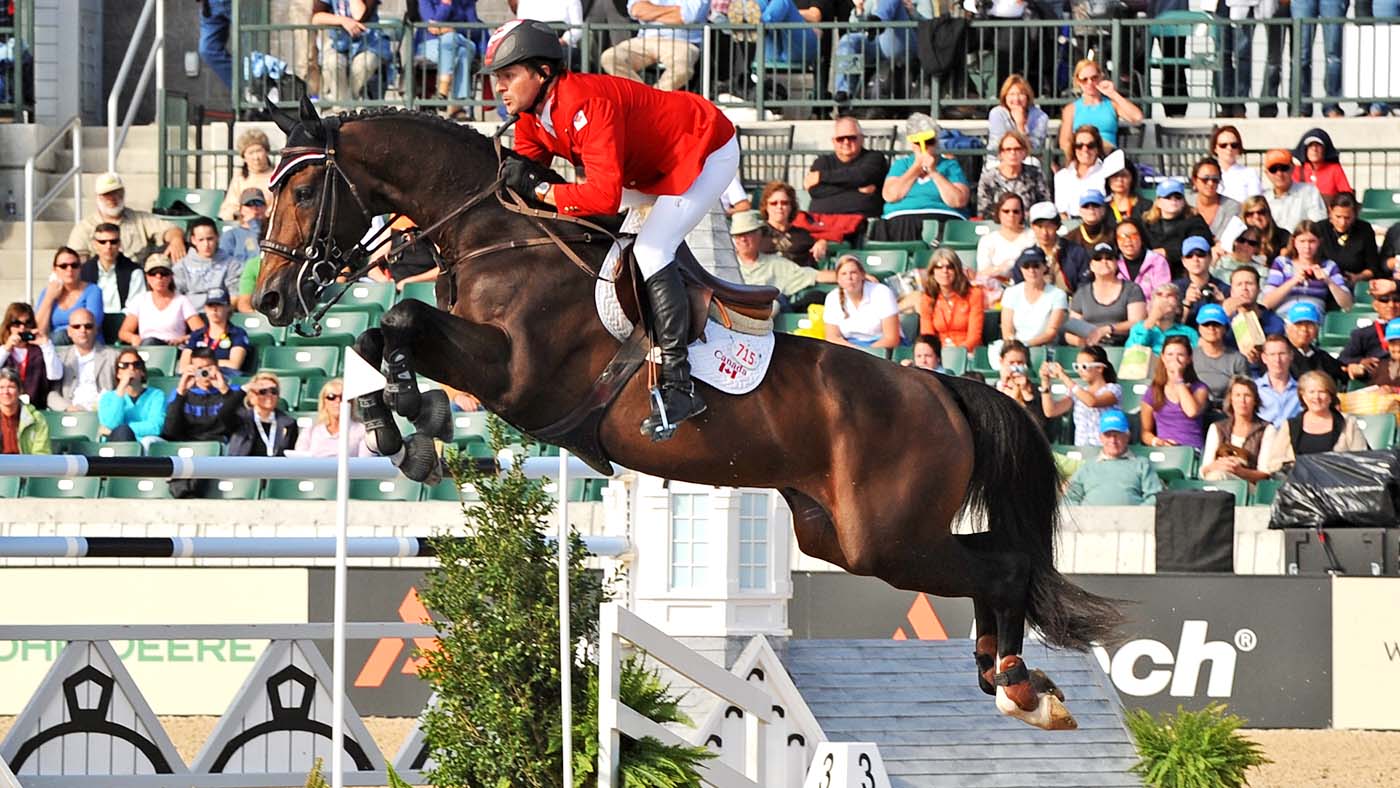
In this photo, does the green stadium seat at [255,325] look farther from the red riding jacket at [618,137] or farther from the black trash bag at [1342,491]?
the red riding jacket at [618,137]

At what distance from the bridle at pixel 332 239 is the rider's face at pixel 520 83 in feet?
0.27

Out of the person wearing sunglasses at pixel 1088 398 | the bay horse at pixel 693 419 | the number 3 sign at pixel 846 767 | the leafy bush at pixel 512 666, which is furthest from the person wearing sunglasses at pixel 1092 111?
the number 3 sign at pixel 846 767

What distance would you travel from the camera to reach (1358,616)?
9.41 meters

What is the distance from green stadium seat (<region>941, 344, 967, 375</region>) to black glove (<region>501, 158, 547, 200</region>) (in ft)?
16.5

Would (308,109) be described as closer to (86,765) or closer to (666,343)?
(666,343)

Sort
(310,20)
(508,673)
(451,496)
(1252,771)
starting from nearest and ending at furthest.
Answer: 1. (508,673)
2. (1252,771)
3. (451,496)
4. (310,20)

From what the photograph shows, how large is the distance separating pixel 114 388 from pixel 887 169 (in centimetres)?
463

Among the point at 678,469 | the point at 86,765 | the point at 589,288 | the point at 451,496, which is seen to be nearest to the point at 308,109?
the point at 589,288

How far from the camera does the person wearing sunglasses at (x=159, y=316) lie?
468 inches

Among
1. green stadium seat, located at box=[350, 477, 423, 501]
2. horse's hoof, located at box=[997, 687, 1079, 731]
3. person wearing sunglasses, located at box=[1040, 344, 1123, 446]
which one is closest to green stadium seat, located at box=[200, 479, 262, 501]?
green stadium seat, located at box=[350, 477, 423, 501]

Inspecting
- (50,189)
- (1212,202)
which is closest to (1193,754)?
(1212,202)

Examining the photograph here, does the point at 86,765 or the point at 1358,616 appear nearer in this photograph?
the point at 86,765

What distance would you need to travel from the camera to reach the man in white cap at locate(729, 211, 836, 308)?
11727 millimetres

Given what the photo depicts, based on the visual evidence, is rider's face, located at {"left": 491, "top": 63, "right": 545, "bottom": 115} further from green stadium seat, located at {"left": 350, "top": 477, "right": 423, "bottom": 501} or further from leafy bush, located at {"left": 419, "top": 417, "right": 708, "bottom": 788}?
green stadium seat, located at {"left": 350, "top": 477, "right": 423, "bottom": 501}
